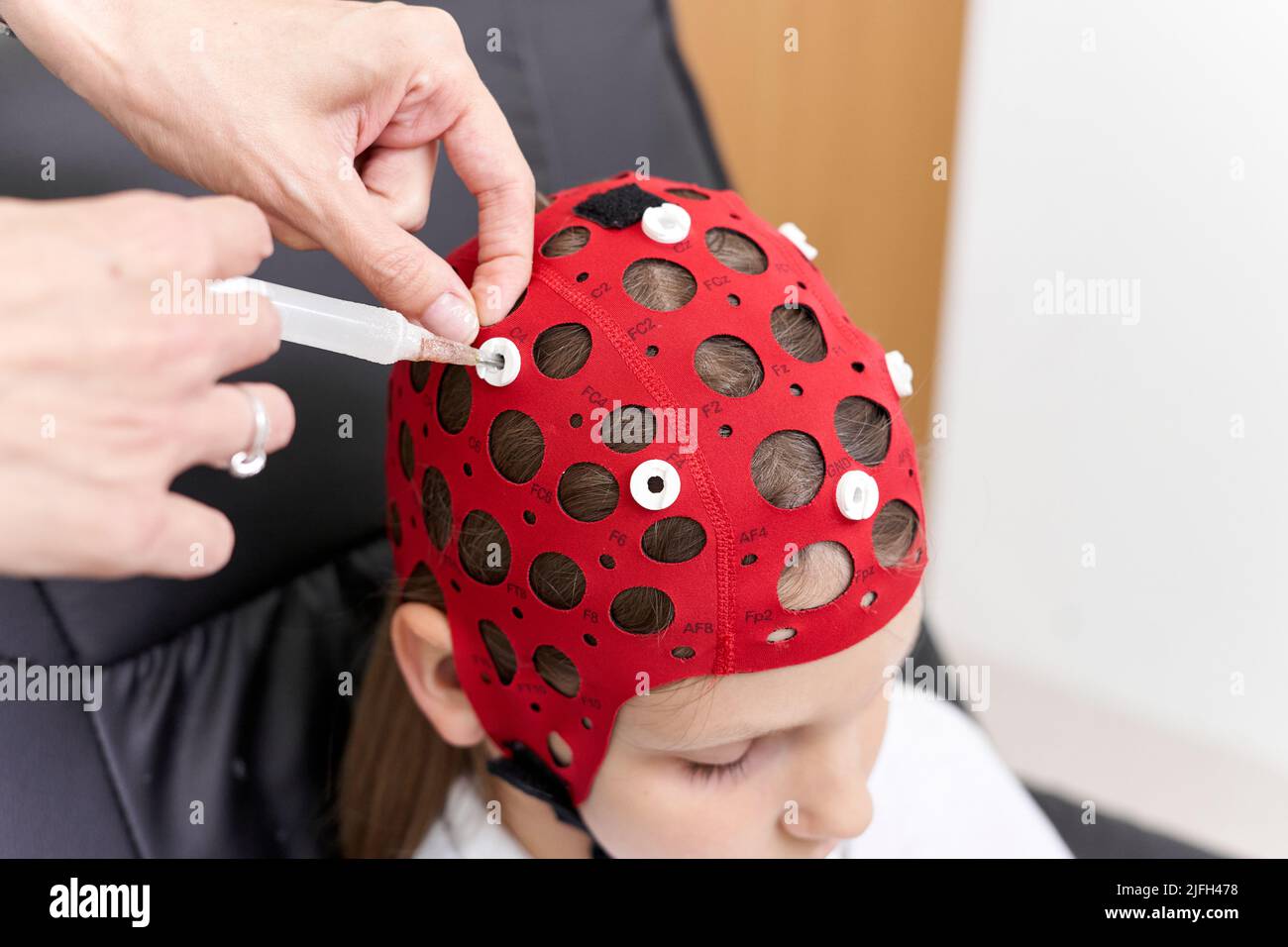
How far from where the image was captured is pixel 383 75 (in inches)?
25.9

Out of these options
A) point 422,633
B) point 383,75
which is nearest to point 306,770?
point 422,633

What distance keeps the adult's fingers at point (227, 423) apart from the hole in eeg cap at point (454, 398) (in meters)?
0.16

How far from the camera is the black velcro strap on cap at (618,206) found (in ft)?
2.16

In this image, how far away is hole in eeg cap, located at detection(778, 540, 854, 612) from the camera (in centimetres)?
62

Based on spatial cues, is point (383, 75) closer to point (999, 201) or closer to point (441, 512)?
point (441, 512)

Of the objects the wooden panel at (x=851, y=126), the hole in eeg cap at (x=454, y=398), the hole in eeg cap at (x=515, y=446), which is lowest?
the hole in eeg cap at (x=515, y=446)

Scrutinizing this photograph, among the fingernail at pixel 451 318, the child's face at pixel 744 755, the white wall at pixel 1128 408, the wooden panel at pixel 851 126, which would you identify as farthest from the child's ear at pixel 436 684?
the white wall at pixel 1128 408

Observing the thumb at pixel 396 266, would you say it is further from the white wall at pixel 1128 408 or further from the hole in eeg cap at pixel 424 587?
the white wall at pixel 1128 408

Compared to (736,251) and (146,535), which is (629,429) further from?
(146,535)

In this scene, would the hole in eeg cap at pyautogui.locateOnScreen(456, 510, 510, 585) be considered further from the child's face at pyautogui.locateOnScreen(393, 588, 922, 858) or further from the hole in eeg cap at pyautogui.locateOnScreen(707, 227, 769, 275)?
the hole in eeg cap at pyautogui.locateOnScreen(707, 227, 769, 275)

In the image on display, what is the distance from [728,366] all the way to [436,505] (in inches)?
7.8

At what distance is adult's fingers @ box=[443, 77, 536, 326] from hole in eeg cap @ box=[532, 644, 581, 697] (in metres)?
0.19

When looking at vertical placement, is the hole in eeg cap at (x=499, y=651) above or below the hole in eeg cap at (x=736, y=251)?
below

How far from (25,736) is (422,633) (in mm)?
269
